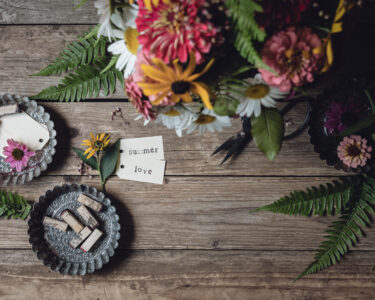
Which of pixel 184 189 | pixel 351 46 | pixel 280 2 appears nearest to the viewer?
pixel 280 2

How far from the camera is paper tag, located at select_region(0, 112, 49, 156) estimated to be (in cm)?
100

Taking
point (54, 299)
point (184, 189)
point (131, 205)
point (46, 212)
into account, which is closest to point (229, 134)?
point (184, 189)

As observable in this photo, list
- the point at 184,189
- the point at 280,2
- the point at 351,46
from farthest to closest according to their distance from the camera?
1. the point at 184,189
2. the point at 351,46
3. the point at 280,2

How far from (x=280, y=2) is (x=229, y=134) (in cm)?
52

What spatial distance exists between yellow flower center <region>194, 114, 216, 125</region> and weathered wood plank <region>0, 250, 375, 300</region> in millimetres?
485

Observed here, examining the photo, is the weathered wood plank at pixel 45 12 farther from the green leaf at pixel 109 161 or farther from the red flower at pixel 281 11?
the red flower at pixel 281 11

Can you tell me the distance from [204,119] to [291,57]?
0.69 feet

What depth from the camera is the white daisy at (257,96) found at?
0.61 m

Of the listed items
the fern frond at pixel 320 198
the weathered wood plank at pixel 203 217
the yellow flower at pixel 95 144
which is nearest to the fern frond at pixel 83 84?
the yellow flower at pixel 95 144

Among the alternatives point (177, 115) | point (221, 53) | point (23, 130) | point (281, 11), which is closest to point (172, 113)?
point (177, 115)

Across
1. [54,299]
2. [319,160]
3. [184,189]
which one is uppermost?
[319,160]

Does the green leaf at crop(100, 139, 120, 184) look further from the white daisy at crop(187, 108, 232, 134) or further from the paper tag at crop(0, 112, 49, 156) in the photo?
the white daisy at crop(187, 108, 232, 134)

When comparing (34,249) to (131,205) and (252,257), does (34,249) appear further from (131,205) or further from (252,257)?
(252,257)

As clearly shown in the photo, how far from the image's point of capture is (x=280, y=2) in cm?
52
